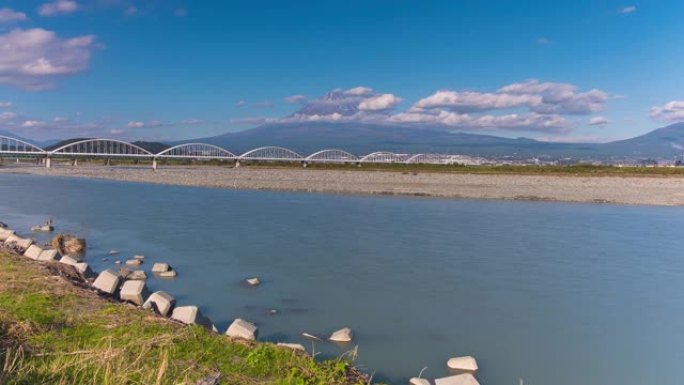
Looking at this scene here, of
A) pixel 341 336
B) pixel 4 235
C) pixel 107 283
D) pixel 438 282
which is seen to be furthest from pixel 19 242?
pixel 438 282

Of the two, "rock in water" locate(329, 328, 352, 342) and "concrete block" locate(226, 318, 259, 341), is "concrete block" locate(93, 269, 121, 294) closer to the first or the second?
"concrete block" locate(226, 318, 259, 341)

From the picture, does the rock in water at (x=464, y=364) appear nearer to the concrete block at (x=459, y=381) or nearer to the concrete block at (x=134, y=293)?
the concrete block at (x=459, y=381)

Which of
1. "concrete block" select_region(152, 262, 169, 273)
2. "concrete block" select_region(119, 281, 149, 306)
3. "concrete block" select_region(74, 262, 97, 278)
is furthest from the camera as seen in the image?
"concrete block" select_region(152, 262, 169, 273)

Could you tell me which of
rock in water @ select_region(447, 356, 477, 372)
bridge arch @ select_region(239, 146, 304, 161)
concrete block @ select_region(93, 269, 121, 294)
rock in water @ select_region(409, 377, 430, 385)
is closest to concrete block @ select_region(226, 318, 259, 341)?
rock in water @ select_region(409, 377, 430, 385)

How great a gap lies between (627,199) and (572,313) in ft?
76.9

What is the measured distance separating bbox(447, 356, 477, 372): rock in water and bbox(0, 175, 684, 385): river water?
11 centimetres

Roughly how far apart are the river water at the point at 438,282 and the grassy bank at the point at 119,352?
1.22m

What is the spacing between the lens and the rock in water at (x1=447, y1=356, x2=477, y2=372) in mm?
5539

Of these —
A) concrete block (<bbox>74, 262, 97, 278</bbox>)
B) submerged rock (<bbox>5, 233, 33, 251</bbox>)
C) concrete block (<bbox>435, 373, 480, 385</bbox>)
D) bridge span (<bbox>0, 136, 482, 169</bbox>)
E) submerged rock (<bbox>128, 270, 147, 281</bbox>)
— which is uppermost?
bridge span (<bbox>0, 136, 482, 169</bbox>)

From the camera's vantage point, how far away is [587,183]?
39.6 metres

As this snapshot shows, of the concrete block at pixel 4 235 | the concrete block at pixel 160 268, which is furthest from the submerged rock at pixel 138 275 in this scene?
the concrete block at pixel 4 235

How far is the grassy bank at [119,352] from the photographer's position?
394 centimetres

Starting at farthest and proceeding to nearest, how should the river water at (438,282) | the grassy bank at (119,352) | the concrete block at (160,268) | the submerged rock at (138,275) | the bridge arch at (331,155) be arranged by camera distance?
1. the bridge arch at (331,155)
2. the concrete block at (160,268)
3. the submerged rock at (138,275)
4. the river water at (438,282)
5. the grassy bank at (119,352)

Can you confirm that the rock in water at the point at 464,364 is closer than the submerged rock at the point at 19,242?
Yes
